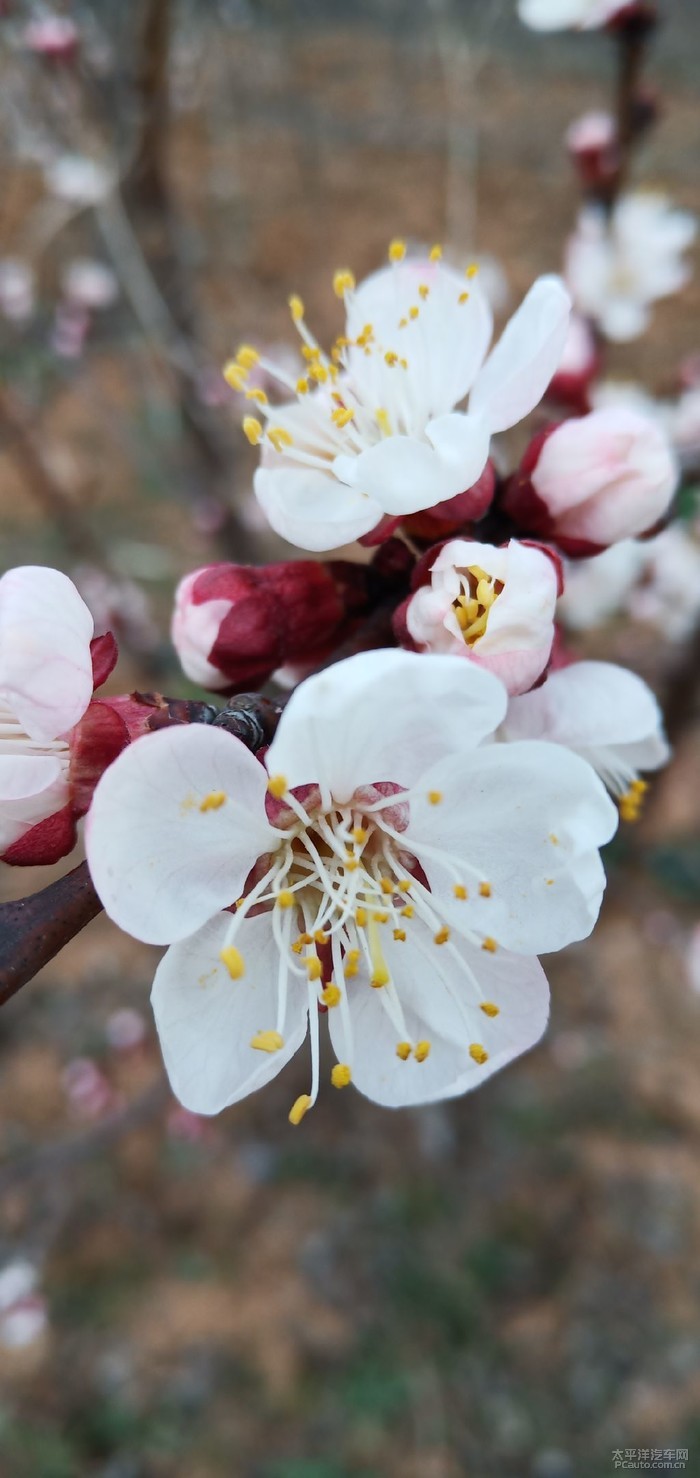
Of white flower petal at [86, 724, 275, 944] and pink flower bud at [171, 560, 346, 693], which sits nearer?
white flower petal at [86, 724, 275, 944]

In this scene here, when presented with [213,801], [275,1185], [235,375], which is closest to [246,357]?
[235,375]

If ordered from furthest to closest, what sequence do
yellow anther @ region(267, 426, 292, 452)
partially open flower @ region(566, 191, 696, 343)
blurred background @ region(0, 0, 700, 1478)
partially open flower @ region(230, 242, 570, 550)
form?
blurred background @ region(0, 0, 700, 1478) < partially open flower @ region(566, 191, 696, 343) < yellow anther @ region(267, 426, 292, 452) < partially open flower @ region(230, 242, 570, 550)

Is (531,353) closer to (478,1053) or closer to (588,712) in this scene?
(588,712)

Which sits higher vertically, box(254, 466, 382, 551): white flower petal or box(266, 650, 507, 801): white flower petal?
box(254, 466, 382, 551): white flower petal

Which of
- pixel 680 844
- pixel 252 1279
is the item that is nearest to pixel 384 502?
pixel 252 1279

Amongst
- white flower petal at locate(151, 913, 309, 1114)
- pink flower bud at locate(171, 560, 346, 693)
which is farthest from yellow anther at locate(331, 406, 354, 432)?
white flower petal at locate(151, 913, 309, 1114)

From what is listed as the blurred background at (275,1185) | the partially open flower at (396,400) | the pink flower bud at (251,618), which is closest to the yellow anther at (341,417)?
the partially open flower at (396,400)

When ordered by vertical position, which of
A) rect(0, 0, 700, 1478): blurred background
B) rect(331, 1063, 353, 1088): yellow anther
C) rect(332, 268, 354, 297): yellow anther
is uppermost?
rect(332, 268, 354, 297): yellow anther

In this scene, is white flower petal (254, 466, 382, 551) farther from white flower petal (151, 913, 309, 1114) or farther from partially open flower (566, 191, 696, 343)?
partially open flower (566, 191, 696, 343)

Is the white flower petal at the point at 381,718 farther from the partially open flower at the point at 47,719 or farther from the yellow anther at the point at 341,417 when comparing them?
the yellow anther at the point at 341,417
